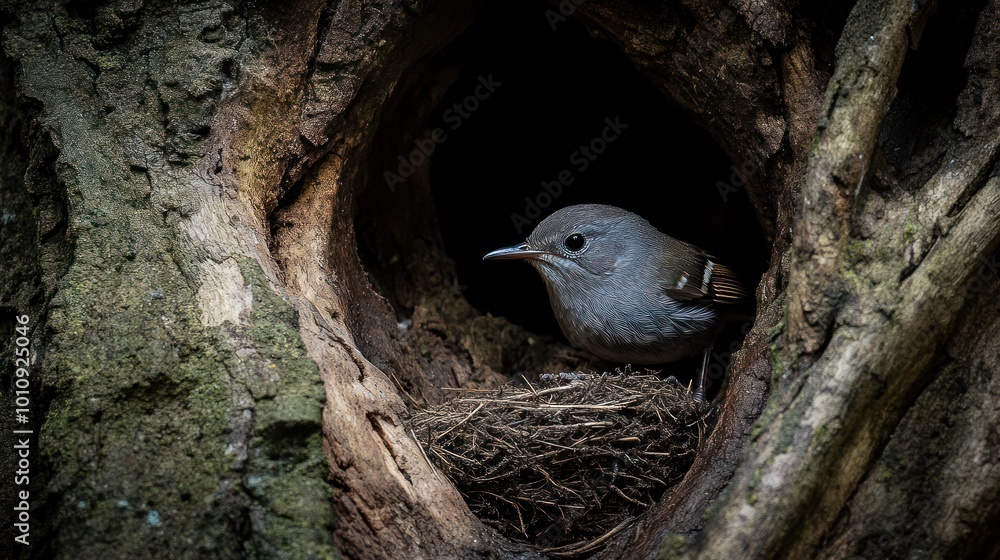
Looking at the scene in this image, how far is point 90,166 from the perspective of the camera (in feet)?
13.0

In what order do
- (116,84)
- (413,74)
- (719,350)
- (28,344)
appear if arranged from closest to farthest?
(28,344) < (116,84) < (413,74) < (719,350)

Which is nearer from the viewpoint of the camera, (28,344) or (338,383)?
(338,383)

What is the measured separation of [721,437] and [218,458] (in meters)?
2.34

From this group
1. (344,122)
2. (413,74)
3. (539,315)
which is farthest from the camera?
(539,315)

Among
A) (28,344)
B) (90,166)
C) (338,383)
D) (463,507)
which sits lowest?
(463,507)

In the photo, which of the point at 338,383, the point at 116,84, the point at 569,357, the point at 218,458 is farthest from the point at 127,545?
the point at 569,357

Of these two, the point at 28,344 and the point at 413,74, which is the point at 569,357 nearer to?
the point at 413,74

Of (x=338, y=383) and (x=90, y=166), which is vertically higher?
(x=90, y=166)

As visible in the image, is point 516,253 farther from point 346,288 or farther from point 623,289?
point 346,288

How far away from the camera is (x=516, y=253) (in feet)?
18.8

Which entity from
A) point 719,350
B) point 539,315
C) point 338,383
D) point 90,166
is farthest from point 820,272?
point 539,315

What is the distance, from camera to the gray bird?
5691 millimetres

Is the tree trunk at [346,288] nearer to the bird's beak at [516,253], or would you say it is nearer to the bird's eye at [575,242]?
the bird's beak at [516,253]

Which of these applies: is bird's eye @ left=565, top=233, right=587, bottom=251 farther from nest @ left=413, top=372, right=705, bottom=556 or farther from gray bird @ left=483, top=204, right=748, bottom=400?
nest @ left=413, top=372, right=705, bottom=556
